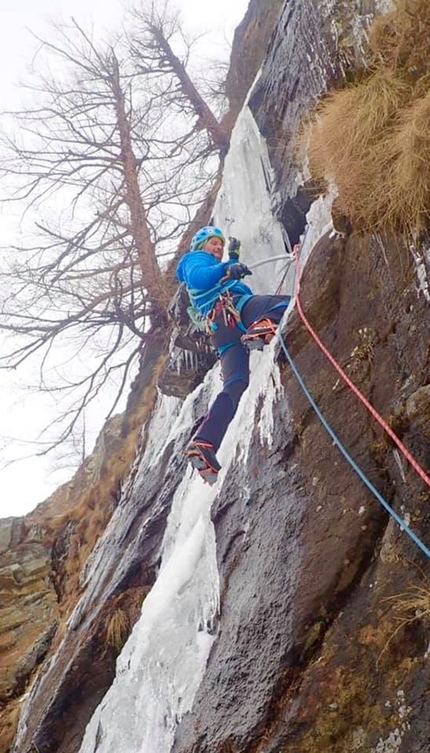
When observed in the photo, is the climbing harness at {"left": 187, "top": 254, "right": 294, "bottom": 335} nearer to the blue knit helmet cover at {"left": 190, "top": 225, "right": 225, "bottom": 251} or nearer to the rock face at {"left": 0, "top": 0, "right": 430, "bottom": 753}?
the blue knit helmet cover at {"left": 190, "top": 225, "right": 225, "bottom": 251}

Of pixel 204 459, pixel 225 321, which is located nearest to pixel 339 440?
pixel 204 459

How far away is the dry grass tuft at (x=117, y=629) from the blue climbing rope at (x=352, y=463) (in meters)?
3.08

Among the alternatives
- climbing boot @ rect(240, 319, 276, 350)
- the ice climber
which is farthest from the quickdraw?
climbing boot @ rect(240, 319, 276, 350)

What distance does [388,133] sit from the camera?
3.42 meters

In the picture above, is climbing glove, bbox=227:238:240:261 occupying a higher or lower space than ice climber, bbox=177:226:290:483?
higher

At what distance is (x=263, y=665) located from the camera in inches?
117

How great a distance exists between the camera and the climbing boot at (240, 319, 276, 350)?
173 inches

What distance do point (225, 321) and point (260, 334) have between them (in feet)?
2.13

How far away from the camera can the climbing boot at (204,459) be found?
4.40 meters

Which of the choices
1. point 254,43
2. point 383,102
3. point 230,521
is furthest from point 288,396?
point 254,43

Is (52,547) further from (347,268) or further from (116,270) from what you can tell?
(347,268)

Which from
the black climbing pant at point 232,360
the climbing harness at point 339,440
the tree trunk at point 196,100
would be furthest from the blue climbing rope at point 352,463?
the tree trunk at point 196,100

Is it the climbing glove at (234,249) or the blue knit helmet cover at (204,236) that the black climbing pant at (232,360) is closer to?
the climbing glove at (234,249)

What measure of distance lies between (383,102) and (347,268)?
922mm
